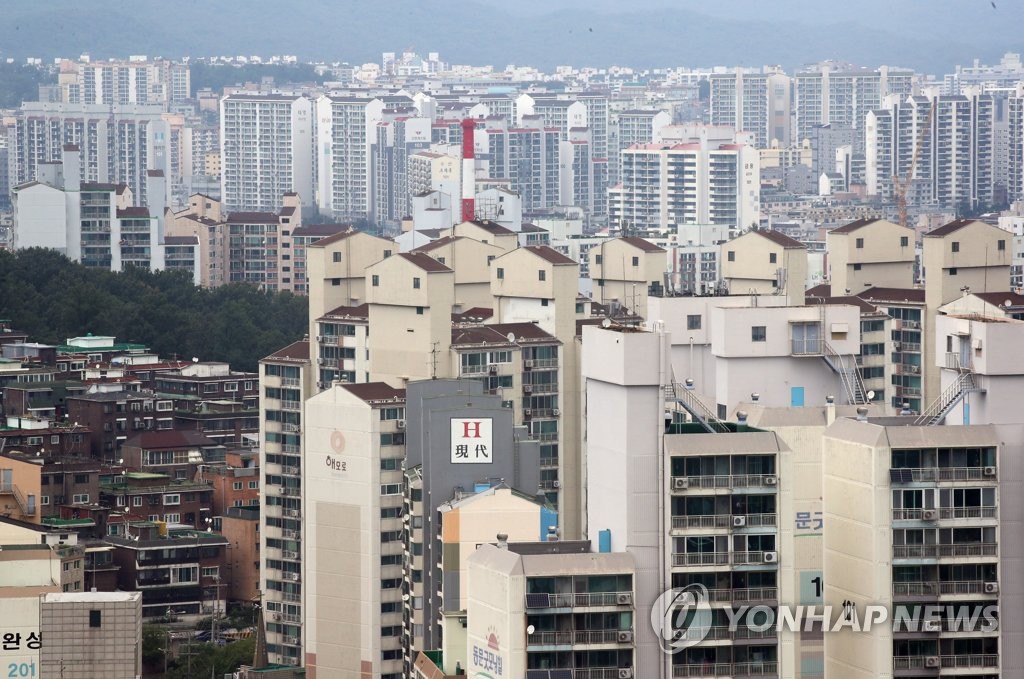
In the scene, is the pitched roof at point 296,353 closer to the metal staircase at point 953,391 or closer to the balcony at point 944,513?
the metal staircase at point 953,391

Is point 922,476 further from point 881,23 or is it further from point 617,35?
point 881,23

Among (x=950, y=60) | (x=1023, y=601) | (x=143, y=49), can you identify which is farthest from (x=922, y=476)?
(x=950, y=60)

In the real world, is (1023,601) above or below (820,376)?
below

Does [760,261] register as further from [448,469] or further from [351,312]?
[448,469]

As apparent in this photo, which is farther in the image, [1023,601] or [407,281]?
[407,281]

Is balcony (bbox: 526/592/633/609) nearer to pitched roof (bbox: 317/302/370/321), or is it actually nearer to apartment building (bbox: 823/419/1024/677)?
apartment building (bbox: 823/419/1024/677)

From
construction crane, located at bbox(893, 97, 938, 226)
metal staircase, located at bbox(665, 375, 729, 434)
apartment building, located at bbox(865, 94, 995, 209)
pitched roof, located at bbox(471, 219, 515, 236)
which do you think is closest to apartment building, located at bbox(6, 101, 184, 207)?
construction crane, located at bbox(893, 97, 938, 226)

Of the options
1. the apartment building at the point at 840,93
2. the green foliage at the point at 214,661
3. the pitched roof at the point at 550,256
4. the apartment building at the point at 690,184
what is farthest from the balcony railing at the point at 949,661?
the apartment building at the point at 840,93
